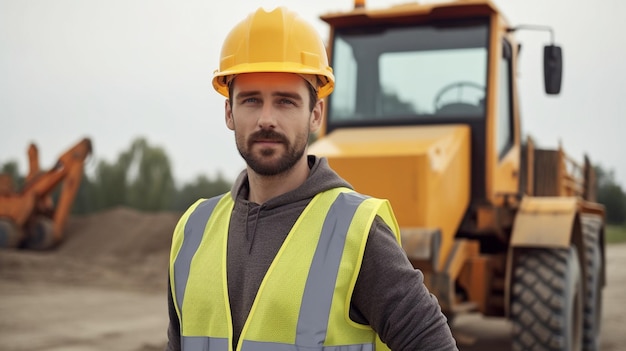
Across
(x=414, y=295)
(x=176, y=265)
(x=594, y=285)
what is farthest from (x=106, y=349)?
(x=414, y=295)

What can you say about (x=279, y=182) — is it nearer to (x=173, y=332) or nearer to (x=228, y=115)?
(x=228, y=115)

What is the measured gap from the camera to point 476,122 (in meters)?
6.34

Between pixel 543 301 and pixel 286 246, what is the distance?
426 cm

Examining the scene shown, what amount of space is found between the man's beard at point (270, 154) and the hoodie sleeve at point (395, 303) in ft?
0.96

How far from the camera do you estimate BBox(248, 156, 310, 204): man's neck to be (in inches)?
79.7

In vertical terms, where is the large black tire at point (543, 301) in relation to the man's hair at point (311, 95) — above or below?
below

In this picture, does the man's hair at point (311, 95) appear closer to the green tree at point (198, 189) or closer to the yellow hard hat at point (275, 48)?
the yellow hard hat at point (275, 48)

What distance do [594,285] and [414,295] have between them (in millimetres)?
5780

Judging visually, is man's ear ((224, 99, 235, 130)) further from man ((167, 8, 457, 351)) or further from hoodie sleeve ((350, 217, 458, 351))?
hoodie sleeve ((350, 217, 458, 351))

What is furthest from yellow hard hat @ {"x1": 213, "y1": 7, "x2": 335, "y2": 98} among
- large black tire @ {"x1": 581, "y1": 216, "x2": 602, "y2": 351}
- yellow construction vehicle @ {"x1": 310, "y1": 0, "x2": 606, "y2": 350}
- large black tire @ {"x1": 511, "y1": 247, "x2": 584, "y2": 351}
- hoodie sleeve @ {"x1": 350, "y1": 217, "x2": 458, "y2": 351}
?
large black tire @ {"x1": 581, "y1": 216, "x2": 602, "y2": 351}

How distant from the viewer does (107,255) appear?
2009cm

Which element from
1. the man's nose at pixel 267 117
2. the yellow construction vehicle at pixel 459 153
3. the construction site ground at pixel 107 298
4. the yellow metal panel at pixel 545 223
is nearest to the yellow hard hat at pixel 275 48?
the man's nose at pixel 267 117

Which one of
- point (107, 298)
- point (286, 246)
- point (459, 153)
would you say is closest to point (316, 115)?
point (286, 246)

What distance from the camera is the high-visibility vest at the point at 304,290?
6.04 ft
